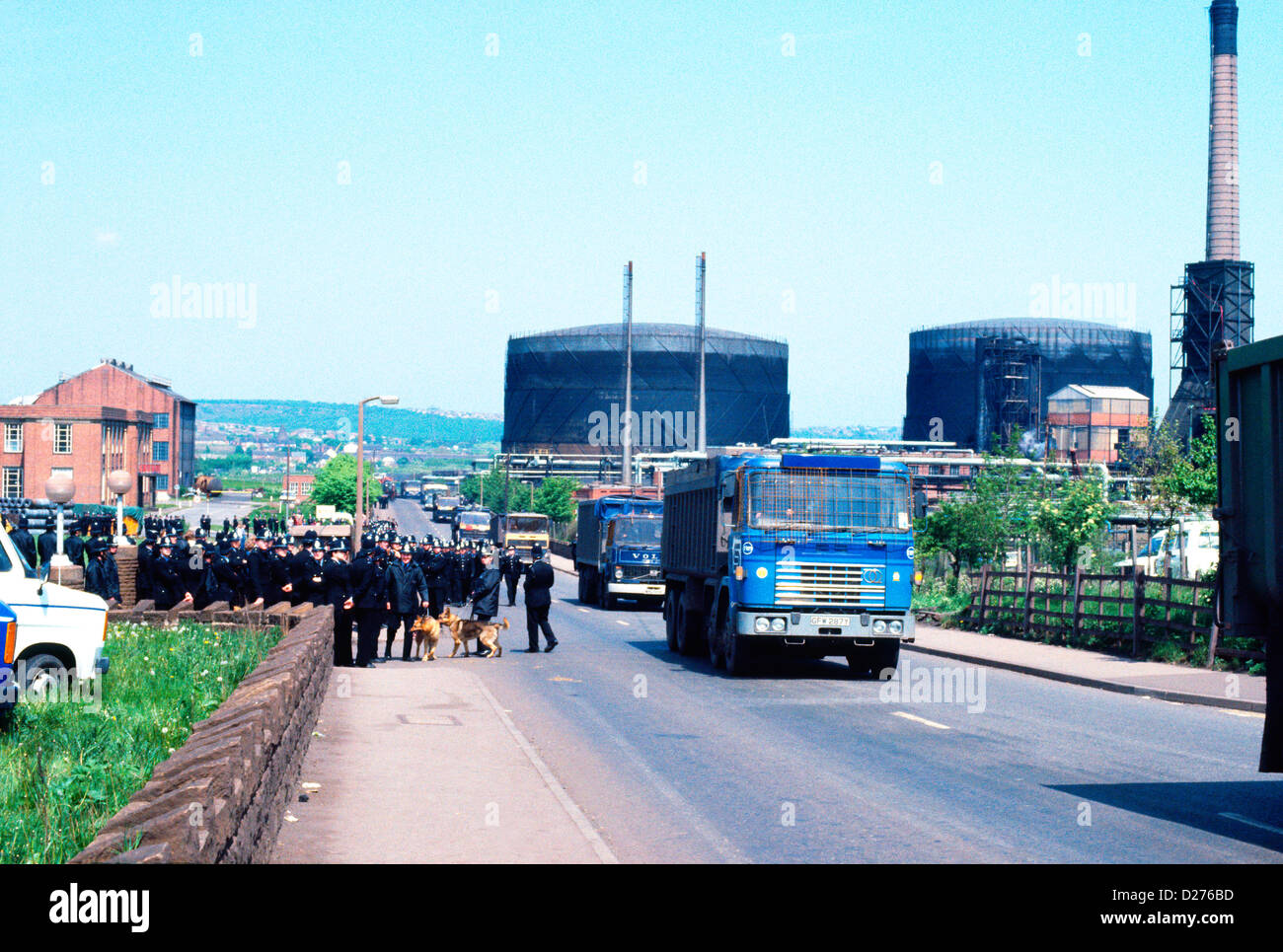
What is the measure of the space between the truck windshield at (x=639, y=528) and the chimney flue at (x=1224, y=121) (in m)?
57.6

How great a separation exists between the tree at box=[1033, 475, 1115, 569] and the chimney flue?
56576 mm

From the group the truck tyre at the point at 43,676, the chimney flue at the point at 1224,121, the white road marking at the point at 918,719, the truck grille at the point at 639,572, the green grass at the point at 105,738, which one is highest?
the chimney flue at the point at 1224,121

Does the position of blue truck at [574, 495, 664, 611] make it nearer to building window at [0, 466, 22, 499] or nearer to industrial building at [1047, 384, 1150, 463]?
building window at [0, 466, 22, 499]

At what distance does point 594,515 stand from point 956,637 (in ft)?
54.3

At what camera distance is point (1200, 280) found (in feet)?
306

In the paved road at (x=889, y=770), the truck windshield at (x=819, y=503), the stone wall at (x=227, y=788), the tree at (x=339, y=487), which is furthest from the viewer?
the tree at (x=339, y=487)

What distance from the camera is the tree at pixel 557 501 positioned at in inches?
4847

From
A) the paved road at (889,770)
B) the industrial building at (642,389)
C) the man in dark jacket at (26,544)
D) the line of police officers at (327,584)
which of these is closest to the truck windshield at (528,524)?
Answer: the line of police officers at (327,584)

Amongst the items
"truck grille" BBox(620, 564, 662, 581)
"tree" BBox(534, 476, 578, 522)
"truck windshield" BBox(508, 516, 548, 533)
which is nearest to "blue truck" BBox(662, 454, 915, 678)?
"truck grille" BBox(620, 564, 662, 581)

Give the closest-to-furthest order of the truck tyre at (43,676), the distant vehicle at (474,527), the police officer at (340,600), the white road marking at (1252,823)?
1. the white road marking at (1252,823)
2. the truck tyre at (43,676)
3. the police officer at (340,600)
4. the distant vehicle at (474,527)

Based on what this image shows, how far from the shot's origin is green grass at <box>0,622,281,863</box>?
796cm

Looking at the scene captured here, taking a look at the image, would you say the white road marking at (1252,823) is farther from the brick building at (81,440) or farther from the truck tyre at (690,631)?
the brick building at (81,440)

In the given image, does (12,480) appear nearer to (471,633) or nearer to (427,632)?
(471,633)
